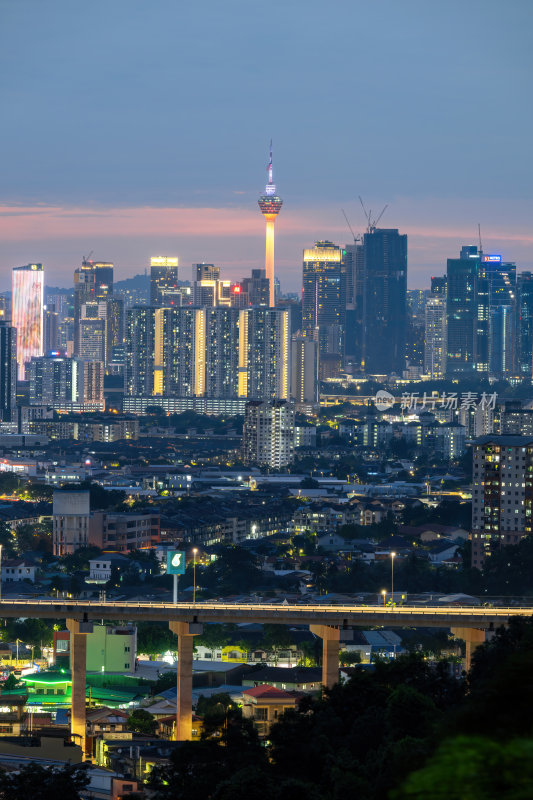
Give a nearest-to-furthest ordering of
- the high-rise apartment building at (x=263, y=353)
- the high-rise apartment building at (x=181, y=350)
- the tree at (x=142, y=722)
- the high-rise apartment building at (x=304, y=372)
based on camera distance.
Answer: the tree at (x=142, y=722) → the high-rise apartment building at (x=263, y=353) → the high-rise apartment building at (x=181, y=350) → the high-rise apartment building at (x=304, y=372)

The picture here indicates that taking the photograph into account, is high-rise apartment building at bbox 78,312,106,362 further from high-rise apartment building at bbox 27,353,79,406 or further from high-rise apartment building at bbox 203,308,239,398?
high-rise apartment building at bbox 203,308,239,398

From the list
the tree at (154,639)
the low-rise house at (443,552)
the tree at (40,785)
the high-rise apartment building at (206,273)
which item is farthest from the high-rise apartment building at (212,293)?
the tree at (40,785)

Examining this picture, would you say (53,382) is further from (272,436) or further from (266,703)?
(266,703)

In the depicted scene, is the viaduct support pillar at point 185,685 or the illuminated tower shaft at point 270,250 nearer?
the viaduct support pillar at point 185,685

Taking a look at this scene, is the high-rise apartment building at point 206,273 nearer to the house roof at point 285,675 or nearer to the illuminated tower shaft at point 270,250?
the illuminated tower shaft at point 270,250

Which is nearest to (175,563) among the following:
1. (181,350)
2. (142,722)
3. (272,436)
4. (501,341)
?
(142,722)

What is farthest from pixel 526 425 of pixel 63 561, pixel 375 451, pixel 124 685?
pixel 124 685

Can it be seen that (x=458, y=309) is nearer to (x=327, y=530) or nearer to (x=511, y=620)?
(x=327, y=530)

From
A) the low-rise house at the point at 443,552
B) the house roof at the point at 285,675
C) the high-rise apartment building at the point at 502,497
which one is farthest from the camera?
the low-rise house at the point at 443,552
